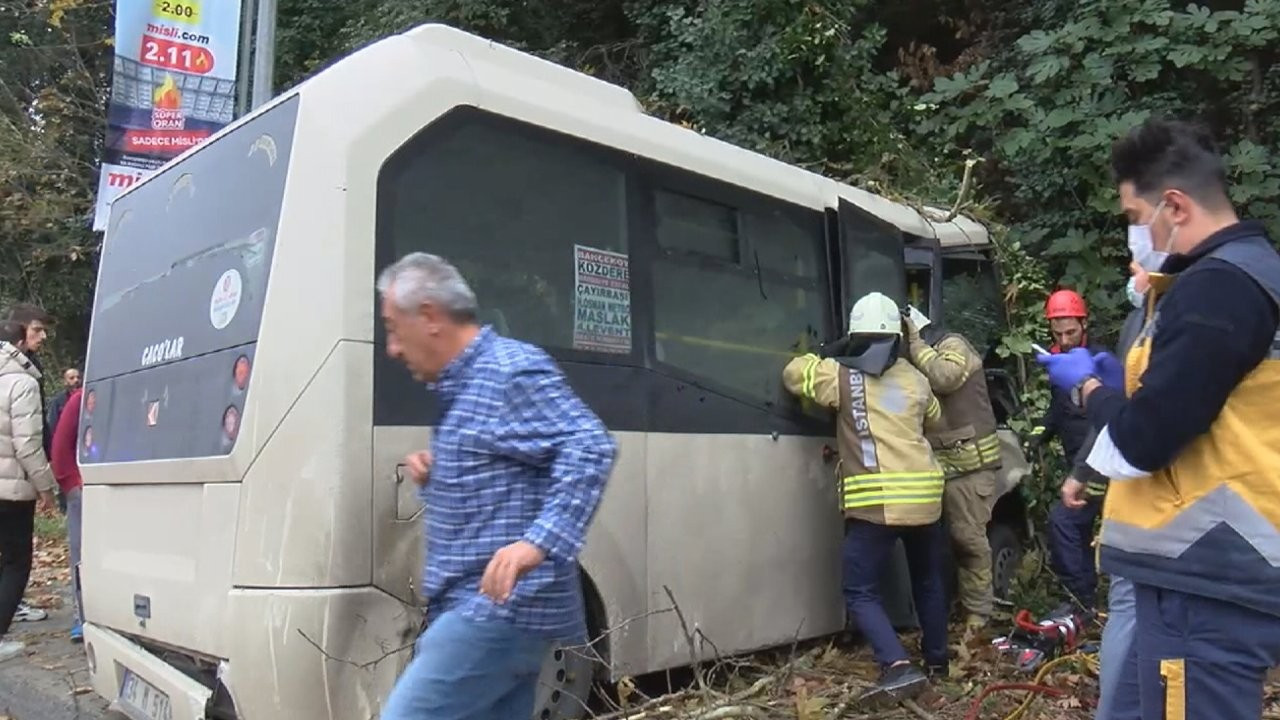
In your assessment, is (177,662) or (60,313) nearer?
(177,662)

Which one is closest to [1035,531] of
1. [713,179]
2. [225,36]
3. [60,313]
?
[713,179]

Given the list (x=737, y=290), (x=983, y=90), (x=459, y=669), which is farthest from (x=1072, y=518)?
(x=983, y=90)

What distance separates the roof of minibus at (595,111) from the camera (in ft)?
13.1

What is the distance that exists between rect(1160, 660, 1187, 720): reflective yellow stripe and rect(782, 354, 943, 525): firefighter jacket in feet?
8.34

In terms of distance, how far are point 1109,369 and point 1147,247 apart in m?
0.58

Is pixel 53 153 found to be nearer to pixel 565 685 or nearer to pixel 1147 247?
pixel 565 685

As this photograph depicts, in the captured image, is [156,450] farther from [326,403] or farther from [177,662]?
[326,403]

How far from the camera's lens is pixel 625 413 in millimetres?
4309

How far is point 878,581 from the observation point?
5129 millimetres

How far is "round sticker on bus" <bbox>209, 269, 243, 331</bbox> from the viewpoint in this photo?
3779 millimetres

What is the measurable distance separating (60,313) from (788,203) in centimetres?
1353

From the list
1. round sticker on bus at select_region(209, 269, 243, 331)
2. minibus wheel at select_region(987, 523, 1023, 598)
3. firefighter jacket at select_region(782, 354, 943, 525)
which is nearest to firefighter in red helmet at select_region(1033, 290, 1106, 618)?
minibus wheel at select_region(987, 523, 1023, 598)

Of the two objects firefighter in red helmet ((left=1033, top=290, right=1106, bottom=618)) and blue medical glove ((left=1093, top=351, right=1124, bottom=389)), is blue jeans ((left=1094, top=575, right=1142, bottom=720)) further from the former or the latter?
firefighter in red helmet ((left=1033, top=290, right=1106, bottom=618))

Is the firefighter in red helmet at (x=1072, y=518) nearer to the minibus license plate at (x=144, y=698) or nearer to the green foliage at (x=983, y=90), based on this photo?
the green foliage at (x=983, y=90)
